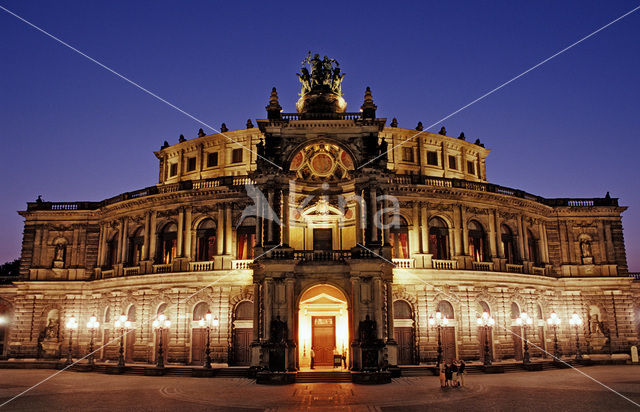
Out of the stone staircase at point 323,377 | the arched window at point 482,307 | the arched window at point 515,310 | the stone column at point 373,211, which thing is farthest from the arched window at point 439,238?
the stone staircase at point 323,377

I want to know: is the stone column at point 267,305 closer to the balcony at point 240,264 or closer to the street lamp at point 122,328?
the balcony at point 240,264

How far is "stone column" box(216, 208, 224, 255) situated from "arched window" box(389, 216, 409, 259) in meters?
12.7

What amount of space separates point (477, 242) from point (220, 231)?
20.0 m

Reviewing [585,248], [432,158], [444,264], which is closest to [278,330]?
[444,264]

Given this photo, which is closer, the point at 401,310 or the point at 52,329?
the point at 401,310

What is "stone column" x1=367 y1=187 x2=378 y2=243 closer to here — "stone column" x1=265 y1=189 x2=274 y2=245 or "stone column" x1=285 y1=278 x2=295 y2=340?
"stone column" x1=285 y1=278 x2=295 y2=340

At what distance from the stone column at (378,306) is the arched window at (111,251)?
81.0ft

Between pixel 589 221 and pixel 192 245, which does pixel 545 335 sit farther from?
pixel 192 245

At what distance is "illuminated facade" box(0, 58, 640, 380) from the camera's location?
31.9m

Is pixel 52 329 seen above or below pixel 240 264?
below

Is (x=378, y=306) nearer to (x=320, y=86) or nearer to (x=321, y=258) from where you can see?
(x=321, y=258)

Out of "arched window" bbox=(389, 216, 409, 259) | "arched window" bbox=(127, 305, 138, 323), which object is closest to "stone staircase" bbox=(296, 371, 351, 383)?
"arched window" bbox=(389, 216, 409, 259)

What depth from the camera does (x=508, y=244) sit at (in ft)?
139

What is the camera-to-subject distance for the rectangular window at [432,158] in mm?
48056
